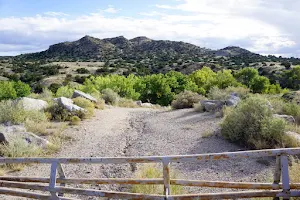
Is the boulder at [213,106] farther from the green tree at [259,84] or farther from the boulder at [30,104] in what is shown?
the green tree at [259,84]

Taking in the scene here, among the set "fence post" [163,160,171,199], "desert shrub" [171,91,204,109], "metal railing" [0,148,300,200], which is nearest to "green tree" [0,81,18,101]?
"desert shrub" [171,91,204,109]

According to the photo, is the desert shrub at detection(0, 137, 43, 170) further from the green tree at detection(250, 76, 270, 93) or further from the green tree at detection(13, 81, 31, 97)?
the green tree at detection(250, 76, 270, 93)

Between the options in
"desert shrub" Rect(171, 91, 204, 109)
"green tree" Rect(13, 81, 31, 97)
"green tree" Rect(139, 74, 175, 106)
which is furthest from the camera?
"green tree" Rect(139, 74, 175, 106)

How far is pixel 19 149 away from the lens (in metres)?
9.08

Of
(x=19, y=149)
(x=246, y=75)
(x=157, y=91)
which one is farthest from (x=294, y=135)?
(x=246, y=75)

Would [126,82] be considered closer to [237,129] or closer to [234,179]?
[237,129]

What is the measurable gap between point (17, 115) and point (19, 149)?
4032 mm

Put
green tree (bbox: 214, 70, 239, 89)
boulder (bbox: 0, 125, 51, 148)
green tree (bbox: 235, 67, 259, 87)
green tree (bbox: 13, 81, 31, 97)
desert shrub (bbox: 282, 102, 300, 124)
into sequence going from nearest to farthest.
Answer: boulder (bbox: 0, 125, 51, 148)
desert shrub (bbox: 282, 102, 300, 124)
green tree (bbox: 13, 81, 31, 97)
green tree (bbox: 214, 70, 239, 89)
green tree (bbox: 235, 67, 259, 87)

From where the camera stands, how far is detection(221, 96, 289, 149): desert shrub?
953cm

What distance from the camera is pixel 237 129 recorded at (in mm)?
10414

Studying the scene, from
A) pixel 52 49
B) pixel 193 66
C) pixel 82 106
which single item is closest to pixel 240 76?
pixel 193 66

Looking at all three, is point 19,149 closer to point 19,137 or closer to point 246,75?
point 19,137

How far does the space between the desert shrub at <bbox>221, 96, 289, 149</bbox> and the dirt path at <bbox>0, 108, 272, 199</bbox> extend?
0.46 metres

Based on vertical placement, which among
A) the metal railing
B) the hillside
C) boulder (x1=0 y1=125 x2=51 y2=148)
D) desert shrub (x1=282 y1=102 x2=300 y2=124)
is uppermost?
the hillside
